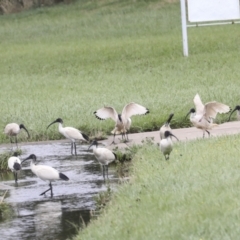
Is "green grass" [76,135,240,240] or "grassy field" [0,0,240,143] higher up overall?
"grassy field" [0,0,240,143]

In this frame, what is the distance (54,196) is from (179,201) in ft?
7.77

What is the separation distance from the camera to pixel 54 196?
900 centimetres

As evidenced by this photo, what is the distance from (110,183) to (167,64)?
1198 cm

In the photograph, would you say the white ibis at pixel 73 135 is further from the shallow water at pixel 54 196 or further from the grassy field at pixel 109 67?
the grassy field at pixel 109 67

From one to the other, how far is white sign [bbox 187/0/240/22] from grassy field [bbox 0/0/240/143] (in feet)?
2.99

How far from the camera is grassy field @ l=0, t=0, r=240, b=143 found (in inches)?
554

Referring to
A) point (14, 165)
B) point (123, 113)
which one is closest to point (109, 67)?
point (123, 113)

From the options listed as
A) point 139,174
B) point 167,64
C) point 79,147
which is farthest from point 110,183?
point 167,64

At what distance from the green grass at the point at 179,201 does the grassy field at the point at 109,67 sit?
385 centimetres

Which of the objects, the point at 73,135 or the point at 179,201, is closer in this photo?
the point at 179,201

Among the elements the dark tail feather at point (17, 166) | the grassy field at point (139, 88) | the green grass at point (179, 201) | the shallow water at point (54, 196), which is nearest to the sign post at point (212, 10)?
the grassy field at point (139, 88)

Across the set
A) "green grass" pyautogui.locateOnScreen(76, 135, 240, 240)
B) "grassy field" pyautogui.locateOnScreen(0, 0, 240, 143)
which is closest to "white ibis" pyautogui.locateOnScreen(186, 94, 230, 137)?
"green grass" pyautogui.locateOnScreen(76, 135, 240, 240)

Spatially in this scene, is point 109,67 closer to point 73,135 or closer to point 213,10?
point 213,10

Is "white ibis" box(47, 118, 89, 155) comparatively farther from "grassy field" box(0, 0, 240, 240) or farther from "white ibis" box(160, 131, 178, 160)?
"white ibis" box(160, 131, 178, 160)
